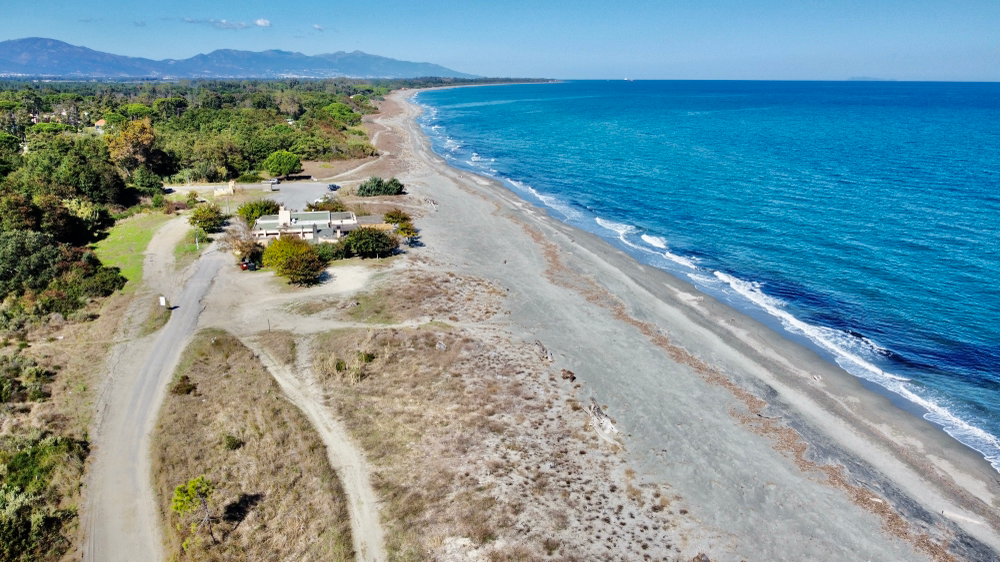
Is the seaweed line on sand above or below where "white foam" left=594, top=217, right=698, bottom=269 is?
below

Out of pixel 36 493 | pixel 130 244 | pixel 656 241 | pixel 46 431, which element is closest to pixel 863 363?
pixel 656 241

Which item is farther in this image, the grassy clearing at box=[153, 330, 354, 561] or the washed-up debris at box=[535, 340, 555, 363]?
the washed-up debris at box=[535, 340, 555, 363]

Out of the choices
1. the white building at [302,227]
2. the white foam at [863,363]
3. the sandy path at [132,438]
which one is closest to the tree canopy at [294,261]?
the white building at [302,227]

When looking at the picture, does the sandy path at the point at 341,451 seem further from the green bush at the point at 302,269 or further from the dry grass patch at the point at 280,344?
the green bush at the point at 302,269

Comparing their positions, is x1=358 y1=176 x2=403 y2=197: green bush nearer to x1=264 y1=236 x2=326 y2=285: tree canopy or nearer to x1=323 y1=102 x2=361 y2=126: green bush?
x1=264 y1=236 x2=326 y2=285: tree canopy

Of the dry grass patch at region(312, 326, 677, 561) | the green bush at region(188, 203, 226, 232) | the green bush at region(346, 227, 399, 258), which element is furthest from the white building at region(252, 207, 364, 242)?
the dry grass patch at region(312, 326, 677, 561)

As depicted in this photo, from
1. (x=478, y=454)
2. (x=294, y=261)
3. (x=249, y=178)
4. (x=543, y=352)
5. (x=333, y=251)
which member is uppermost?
(x=249, y=178)

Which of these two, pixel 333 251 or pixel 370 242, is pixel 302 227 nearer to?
pixel 333 251
